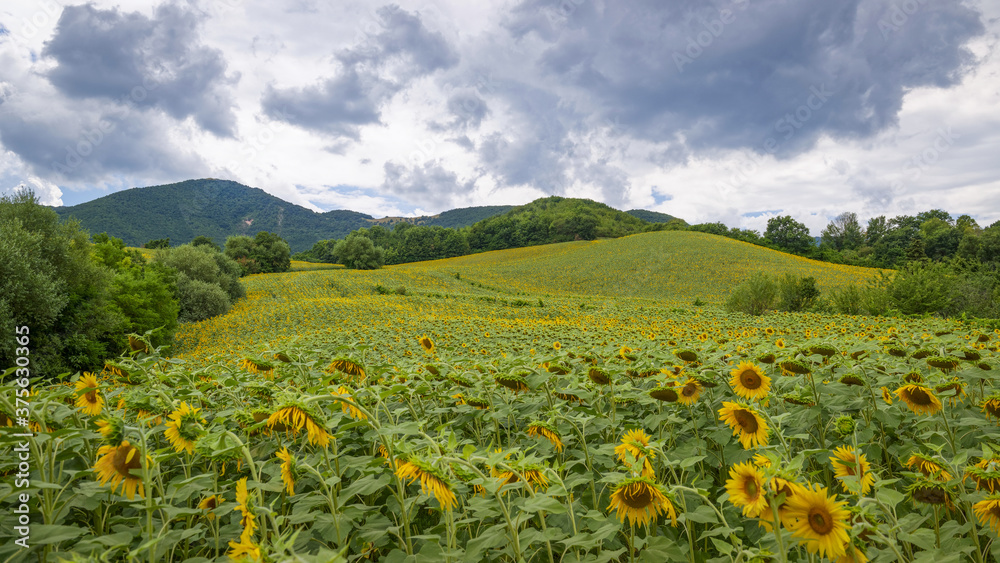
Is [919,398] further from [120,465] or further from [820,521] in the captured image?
[120,465]

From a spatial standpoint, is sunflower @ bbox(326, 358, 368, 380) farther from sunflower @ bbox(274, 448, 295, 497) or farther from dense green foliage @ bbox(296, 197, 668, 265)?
dense green foliage @ bbox(296, 197, 668, 265)

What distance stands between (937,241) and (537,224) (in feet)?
217

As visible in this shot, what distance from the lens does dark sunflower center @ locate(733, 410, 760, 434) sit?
208 centimetres

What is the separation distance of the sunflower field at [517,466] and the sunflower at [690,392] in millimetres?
12

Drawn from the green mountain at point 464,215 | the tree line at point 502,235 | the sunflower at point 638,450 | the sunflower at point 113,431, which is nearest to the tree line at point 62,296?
the sunflower at point 113,431

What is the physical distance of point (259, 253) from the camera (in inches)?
2363

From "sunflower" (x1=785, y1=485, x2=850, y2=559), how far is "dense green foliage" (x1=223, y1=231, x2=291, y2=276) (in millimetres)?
67731

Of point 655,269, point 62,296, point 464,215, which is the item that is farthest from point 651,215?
point 62,296

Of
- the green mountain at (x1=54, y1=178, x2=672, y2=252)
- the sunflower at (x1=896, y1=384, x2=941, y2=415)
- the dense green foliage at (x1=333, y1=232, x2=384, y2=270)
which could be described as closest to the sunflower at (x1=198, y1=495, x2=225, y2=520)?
the sunflower at (x1=896, y1=384, x2=941, y2=415)

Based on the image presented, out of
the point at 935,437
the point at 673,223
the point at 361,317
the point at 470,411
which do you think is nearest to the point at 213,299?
the point at 361,317

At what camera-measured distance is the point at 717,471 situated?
2807mm

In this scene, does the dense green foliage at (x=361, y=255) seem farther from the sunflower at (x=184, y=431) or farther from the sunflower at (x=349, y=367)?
the sunflower at (x=184, y=431)

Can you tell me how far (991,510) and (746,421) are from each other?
0.87 metres

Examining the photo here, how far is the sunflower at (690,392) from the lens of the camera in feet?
8.34
